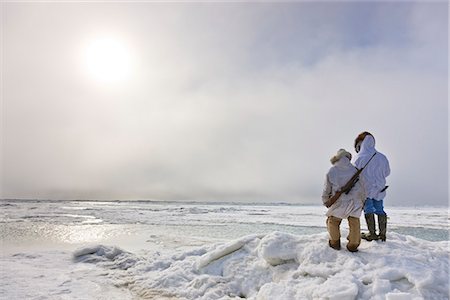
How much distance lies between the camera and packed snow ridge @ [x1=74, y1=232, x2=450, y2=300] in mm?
4719

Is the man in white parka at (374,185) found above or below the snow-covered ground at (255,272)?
above

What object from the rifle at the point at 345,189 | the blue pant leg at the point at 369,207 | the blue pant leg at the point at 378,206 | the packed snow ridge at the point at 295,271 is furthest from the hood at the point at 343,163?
the packed snow ridge at the point at 295,271

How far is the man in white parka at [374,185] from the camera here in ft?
19.9

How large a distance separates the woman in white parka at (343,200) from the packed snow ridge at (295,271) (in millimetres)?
228

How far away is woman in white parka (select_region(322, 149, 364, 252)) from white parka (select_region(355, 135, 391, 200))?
374mm

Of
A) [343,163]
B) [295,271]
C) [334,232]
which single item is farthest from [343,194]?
[295,271]

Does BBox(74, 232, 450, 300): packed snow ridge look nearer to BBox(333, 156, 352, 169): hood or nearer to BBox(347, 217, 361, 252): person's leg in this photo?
BBox(347, 217, 361, 252): person's leg

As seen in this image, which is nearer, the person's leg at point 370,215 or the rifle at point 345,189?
the rifle at point 345,189

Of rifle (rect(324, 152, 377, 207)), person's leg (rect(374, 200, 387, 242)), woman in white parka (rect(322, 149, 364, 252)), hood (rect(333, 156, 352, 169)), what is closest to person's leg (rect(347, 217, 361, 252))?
woman in white parka (rect(322, 149, 364, 252))

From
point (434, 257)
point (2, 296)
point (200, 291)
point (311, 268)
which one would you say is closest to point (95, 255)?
point (2, 296)

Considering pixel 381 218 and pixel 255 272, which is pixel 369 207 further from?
pixel 255 272

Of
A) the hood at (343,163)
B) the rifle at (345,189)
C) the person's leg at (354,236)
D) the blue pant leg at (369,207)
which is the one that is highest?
the hood at (343,163)

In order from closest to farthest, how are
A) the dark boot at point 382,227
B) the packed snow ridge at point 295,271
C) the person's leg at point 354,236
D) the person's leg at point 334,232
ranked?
the packed snow ridge at point 295,271 → the person's leg at point 354,236 → the person's leg at point 334,232 → the dark boot at point 382,227

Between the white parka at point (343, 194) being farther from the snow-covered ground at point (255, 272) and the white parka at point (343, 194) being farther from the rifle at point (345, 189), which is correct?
the snow-covered ground at point (255, 272)
